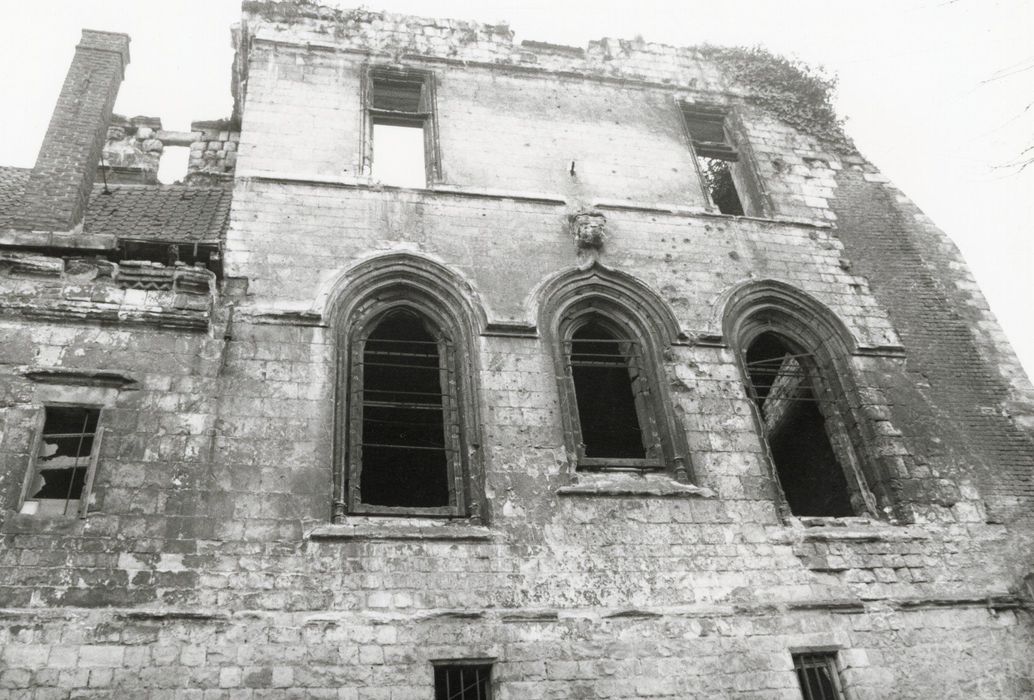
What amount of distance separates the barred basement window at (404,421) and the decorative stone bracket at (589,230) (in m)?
2.10

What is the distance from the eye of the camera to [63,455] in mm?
7117

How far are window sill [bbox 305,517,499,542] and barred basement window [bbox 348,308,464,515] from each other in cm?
12

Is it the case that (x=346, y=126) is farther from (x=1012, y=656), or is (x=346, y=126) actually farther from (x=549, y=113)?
(x=1012, y=656)

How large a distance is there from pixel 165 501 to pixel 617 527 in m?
3.93

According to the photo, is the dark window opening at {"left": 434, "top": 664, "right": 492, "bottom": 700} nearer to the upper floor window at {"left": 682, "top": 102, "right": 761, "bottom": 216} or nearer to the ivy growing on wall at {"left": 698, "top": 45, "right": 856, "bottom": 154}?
the upper floor window at {"left": 682, "top": 102, "right": 761, "bottom": 216}

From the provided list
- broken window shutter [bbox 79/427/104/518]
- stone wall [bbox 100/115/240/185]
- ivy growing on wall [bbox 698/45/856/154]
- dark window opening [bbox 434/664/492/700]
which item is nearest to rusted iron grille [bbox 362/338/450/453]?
broken window shutter [bbox 79/427/104/518]

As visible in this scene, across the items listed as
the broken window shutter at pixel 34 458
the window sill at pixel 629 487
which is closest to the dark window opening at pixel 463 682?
the window sill at pixel 629 487

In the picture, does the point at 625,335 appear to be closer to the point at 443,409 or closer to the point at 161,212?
the point at 443,409

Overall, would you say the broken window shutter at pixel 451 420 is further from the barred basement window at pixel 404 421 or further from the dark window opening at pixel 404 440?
the dark window opening at pixel 404 440

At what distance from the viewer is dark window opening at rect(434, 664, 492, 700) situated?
672cm

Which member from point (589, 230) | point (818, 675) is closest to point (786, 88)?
point (589, 230)

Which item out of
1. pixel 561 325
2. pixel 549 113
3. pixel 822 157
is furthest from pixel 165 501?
pixel 822 157

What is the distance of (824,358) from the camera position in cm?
977

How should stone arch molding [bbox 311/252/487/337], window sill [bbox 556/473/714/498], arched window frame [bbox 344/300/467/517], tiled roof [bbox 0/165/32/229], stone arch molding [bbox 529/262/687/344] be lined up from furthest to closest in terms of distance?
1. stone arch molding [bbox 529/262/687/344]
2. tiled roof [bbox 0/165/32/229]
3. stone arch molding [bbox 311/252/487/337]
4. window sill [bbox 556/473/714/498]
5. arched window frame [bbox 344/300/467/517]
